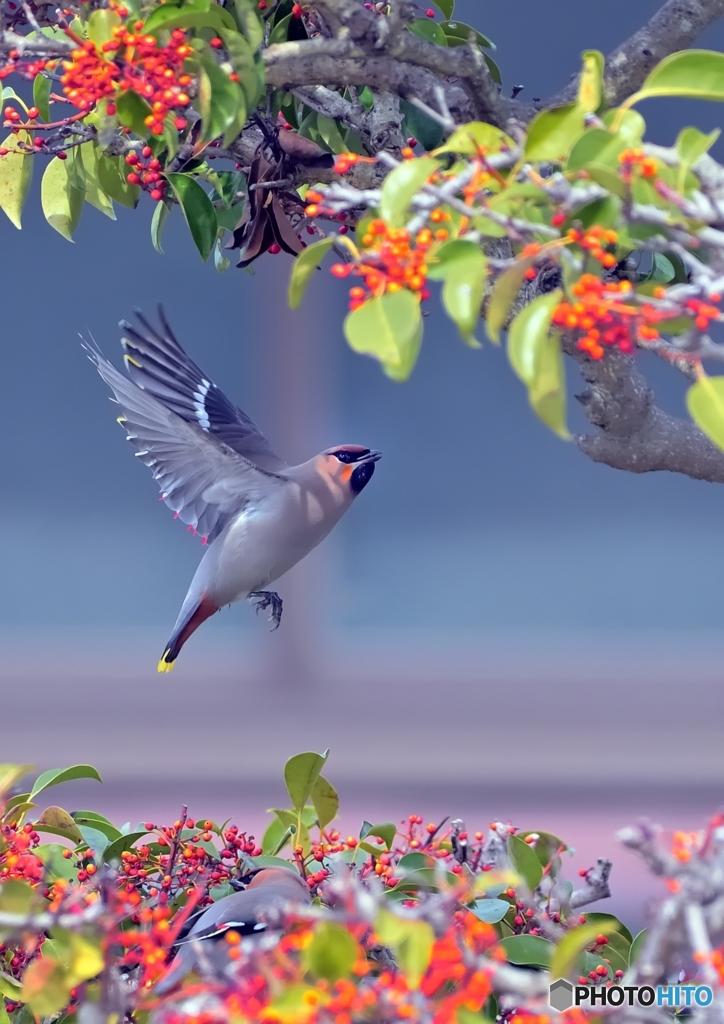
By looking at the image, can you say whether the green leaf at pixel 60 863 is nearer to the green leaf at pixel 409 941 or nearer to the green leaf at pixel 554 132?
the green leaf at pixel 409 941

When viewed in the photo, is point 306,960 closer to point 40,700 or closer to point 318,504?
point 318,504

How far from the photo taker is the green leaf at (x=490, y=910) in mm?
897

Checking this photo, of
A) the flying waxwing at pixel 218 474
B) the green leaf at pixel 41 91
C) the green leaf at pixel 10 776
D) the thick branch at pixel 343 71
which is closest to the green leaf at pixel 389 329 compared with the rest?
the thick branch at pixel 343 71

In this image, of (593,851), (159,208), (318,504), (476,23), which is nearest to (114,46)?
(159,208)

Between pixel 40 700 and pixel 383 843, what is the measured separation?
209cm

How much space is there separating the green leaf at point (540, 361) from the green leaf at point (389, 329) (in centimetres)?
5

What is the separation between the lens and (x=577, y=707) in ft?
9.90

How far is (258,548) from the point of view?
1.34m

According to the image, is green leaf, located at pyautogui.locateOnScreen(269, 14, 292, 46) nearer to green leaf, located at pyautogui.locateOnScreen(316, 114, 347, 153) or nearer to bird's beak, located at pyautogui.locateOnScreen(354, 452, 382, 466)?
green leaf, located at pyautogui.locateOnScreen(316, 114, 347, 153)

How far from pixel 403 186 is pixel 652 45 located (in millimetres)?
543

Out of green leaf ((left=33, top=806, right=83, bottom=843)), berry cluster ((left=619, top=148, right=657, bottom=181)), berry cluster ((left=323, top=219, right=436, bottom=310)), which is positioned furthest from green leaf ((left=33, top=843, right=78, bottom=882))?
berry cluster ((left=619, top=148, right=657, bottom=181))

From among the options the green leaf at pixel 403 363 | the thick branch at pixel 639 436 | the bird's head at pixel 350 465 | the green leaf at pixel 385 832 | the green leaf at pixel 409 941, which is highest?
the green leaf at pixel 403 363

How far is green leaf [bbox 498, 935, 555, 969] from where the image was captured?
84cm

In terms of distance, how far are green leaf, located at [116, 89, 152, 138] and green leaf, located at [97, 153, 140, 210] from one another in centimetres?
24
